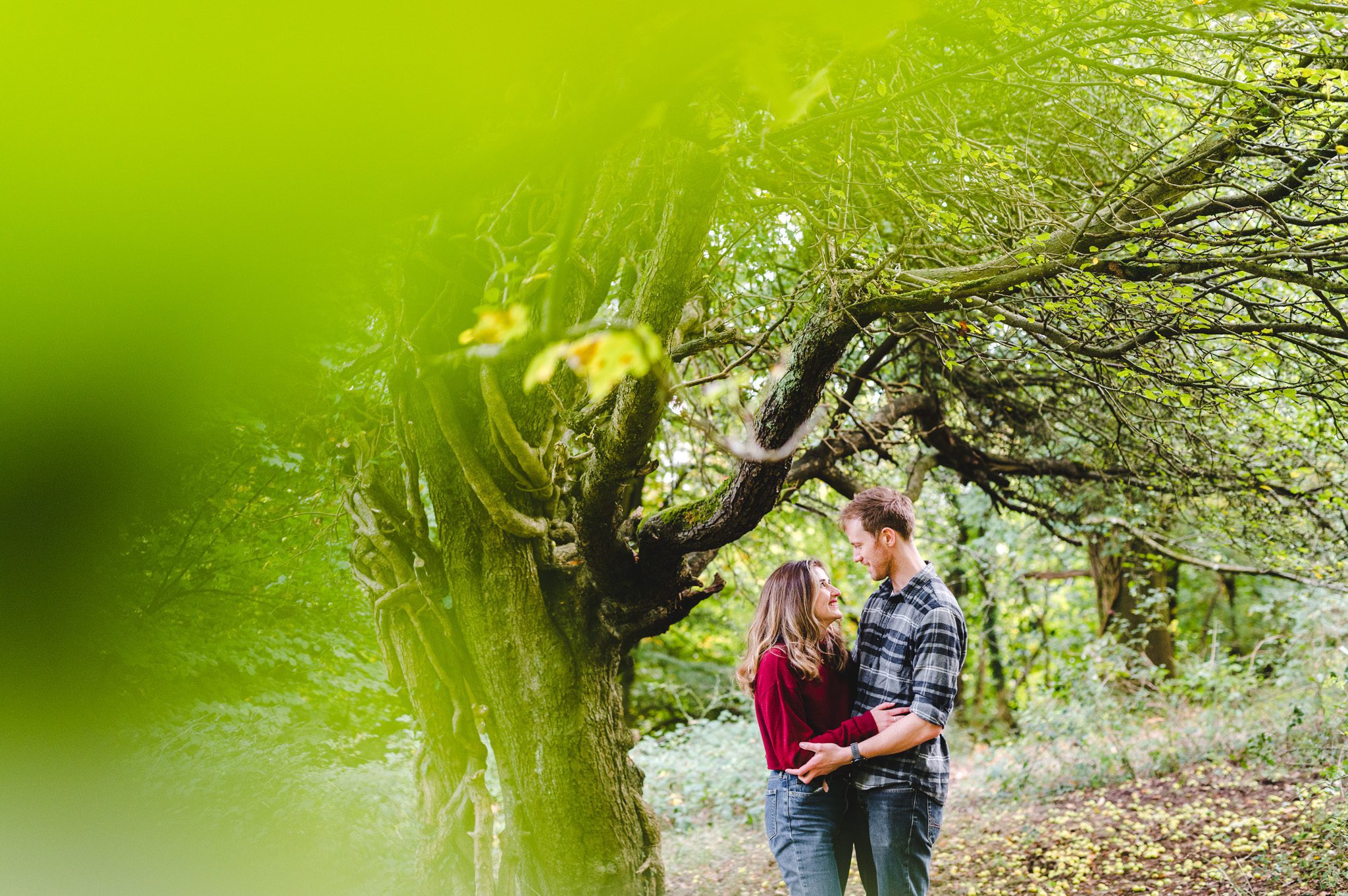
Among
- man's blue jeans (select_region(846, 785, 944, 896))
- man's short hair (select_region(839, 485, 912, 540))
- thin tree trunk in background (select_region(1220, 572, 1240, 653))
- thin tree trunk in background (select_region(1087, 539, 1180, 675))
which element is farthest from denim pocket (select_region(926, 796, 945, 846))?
thin tree trunk in background (select_region(1220, 572, 1240, 653))

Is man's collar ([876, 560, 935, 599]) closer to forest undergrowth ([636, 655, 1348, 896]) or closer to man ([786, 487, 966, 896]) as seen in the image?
man ([786, 487, 966, 896])

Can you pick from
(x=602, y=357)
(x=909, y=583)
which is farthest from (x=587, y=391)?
(x=602, y=357)

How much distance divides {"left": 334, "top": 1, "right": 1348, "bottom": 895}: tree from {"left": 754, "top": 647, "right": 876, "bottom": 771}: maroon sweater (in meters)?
0.88

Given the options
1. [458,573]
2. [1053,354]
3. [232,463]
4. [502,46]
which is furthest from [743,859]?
[502,46]

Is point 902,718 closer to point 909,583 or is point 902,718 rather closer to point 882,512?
point 909,583

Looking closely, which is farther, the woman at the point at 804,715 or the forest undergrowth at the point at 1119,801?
the forest undergrowth at the point at 1119,801

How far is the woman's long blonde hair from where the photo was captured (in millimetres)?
2869

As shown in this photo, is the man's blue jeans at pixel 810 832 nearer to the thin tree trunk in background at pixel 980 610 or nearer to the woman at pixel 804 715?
the woman at pixel 804 715

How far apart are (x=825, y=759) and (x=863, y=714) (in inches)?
8.8

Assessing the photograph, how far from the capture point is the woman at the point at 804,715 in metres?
2.77

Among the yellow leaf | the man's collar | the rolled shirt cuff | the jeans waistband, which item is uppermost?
the yellow leaf

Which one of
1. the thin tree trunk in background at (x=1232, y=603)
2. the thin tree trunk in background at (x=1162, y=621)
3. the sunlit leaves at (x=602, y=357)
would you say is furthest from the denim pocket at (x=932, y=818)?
the thin tree trunk in background at (x=1232, y=603)

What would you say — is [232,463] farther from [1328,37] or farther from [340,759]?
[1328,37]

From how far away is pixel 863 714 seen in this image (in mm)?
2801
